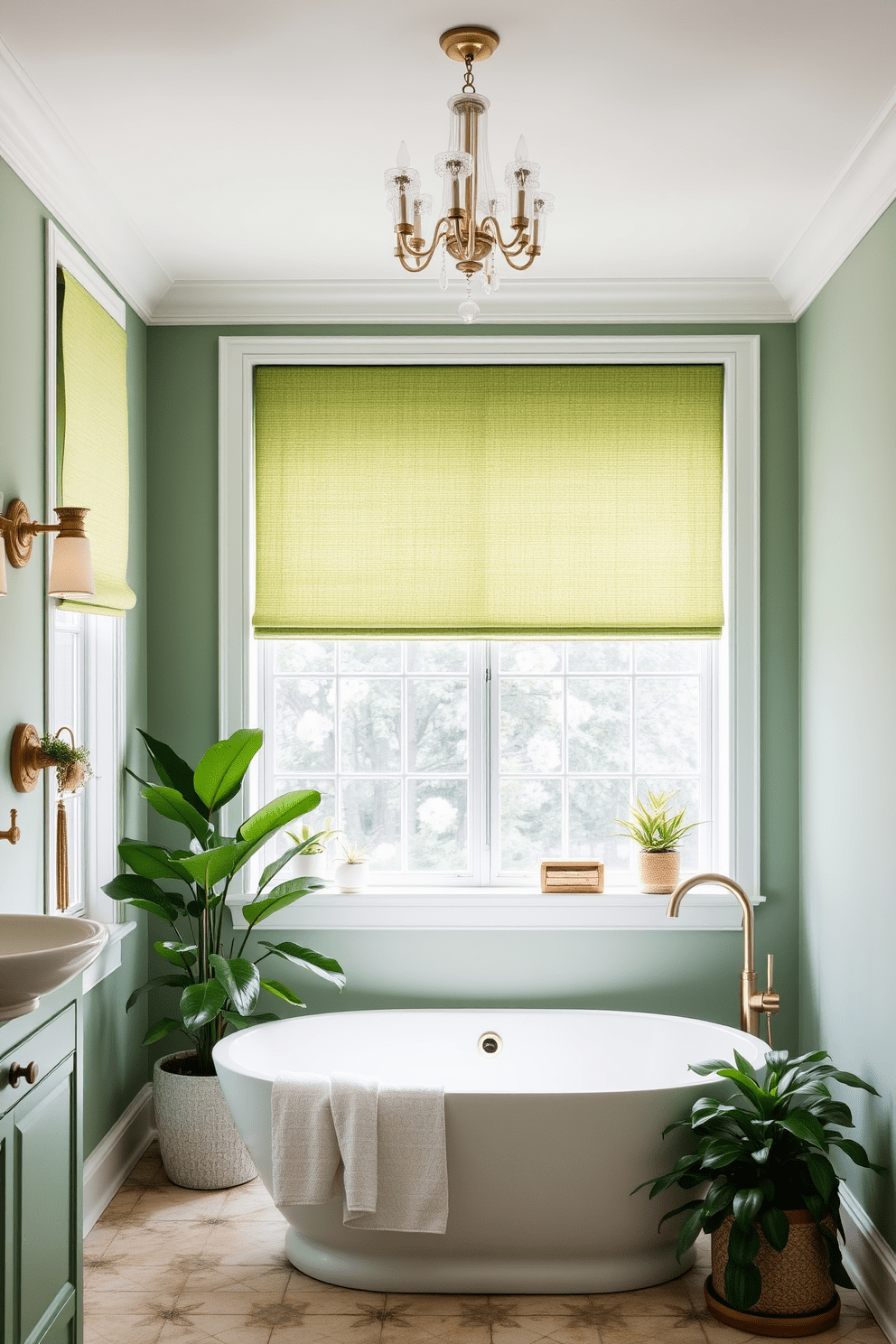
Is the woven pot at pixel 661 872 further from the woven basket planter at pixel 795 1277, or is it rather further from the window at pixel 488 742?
the woven basket planter at pixel 795 1277

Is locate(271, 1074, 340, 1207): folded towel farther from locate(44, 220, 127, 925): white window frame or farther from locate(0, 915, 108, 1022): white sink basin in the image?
locate(0, 915, 108, 1022): white sink basin

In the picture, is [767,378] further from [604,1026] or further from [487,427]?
[604,1026]

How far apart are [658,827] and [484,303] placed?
181 centimetres

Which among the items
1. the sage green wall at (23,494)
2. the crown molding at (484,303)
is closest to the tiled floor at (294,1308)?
the sage green wall at (23,494)

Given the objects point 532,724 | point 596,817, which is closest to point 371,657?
point 532,724

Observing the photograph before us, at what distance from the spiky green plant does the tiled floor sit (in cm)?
118

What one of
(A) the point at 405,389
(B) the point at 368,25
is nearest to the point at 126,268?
(A) the point at 405,389

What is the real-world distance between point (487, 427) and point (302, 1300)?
2602mm

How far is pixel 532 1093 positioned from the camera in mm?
2715

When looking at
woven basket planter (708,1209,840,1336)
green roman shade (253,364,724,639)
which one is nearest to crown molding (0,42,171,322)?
green roman shade (253,364,724,639)

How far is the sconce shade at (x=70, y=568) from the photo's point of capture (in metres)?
2.53

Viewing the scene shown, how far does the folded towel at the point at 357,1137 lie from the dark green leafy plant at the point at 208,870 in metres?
0.54

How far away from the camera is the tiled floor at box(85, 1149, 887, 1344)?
2.62 m

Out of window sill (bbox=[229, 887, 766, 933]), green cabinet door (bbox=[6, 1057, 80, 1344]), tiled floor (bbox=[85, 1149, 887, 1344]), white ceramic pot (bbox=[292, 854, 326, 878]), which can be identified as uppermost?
white ceramic pot (bbox=[292, 854, 326, 878])
